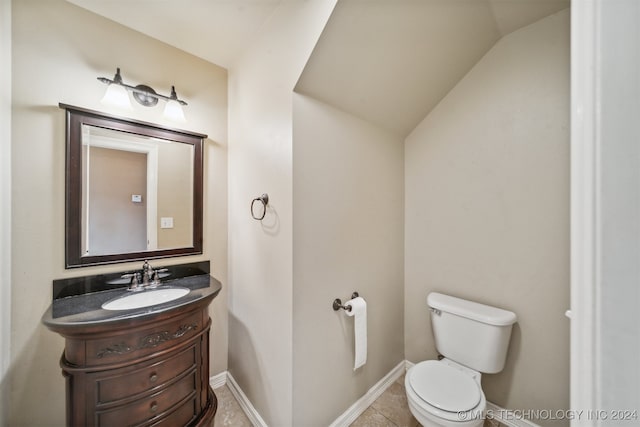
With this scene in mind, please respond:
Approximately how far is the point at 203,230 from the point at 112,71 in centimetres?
111

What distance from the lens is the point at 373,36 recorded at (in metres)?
1.13

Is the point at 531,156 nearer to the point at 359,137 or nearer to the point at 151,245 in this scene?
the point at 359,137

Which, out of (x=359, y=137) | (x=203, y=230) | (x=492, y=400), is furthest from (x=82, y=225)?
(x=492, y=400)

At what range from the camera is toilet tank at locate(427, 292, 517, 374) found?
1.31 metres

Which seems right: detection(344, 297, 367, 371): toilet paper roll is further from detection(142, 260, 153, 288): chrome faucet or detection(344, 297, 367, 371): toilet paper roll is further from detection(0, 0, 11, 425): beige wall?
detection(0, 0, 11, 425): beige wall

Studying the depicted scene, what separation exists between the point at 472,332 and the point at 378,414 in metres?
0.83

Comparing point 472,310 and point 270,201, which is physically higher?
point 270,201

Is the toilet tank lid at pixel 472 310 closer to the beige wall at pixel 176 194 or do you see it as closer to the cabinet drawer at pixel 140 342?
the cabinet drawer at pixel 140 342

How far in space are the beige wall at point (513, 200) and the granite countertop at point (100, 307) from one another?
1.62 metres

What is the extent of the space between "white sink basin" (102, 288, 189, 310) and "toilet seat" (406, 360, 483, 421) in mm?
1400

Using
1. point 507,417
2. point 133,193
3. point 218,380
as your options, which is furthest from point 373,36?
point 218,380

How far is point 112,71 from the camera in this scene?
4.51 feet

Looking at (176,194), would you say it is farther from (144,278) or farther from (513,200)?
(513,200)

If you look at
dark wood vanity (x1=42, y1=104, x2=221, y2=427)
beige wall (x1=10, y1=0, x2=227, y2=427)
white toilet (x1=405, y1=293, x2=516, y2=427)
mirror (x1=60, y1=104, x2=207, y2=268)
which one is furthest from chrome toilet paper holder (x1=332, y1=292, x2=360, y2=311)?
beige wall (x1=10, y1=0, x2=227, y2=427)
